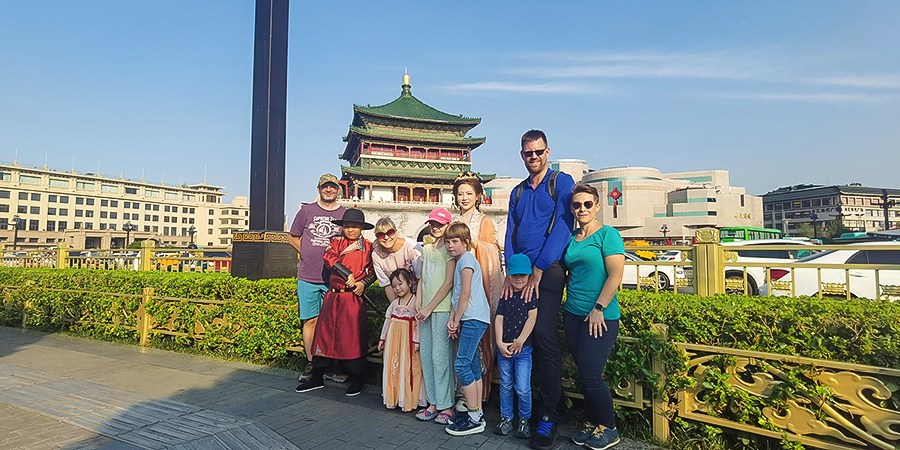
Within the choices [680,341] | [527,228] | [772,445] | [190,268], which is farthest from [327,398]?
[190,268]

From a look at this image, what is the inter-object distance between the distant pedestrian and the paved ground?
136mm

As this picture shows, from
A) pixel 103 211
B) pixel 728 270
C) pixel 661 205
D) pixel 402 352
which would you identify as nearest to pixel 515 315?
pixel 402 352

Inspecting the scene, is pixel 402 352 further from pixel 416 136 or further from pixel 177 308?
pixel 416 136

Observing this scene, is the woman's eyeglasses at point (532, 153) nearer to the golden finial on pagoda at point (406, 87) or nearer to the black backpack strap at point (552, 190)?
the black backpack strap at point (552, 190)

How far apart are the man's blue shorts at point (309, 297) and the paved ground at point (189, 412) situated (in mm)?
692

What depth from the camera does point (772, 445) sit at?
110 inches

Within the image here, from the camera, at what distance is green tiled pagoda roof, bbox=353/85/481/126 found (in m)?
38.1

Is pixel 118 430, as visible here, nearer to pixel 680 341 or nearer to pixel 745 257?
pixel 680 341

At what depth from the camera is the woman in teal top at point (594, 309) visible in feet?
9.50

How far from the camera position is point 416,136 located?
3838 centimetres

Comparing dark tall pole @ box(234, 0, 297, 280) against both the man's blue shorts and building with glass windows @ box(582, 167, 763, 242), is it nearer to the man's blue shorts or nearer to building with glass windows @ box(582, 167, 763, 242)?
the man's blue shorts

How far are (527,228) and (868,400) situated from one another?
2.11 m

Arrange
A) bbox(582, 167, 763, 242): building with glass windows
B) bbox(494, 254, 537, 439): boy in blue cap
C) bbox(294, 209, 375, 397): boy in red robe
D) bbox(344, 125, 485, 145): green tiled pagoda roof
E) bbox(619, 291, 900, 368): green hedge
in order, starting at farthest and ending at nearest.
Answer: bbox(582, 167, 763, 242): building with glass windows
bbox(344, 125, 485, 145): green tiled pagoda roof
bbox(294, 209, 375, 397): boy in red robe
bbox(494, 254, 537, 439): boy in blue cap
bbox(619, 291, 900, 368): green hedge

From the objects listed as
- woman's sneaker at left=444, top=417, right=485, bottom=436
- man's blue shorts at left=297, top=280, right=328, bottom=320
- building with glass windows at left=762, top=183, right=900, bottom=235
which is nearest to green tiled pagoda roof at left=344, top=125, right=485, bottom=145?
man's blue shorts at left=297, top=280, right=328, bottom=320
